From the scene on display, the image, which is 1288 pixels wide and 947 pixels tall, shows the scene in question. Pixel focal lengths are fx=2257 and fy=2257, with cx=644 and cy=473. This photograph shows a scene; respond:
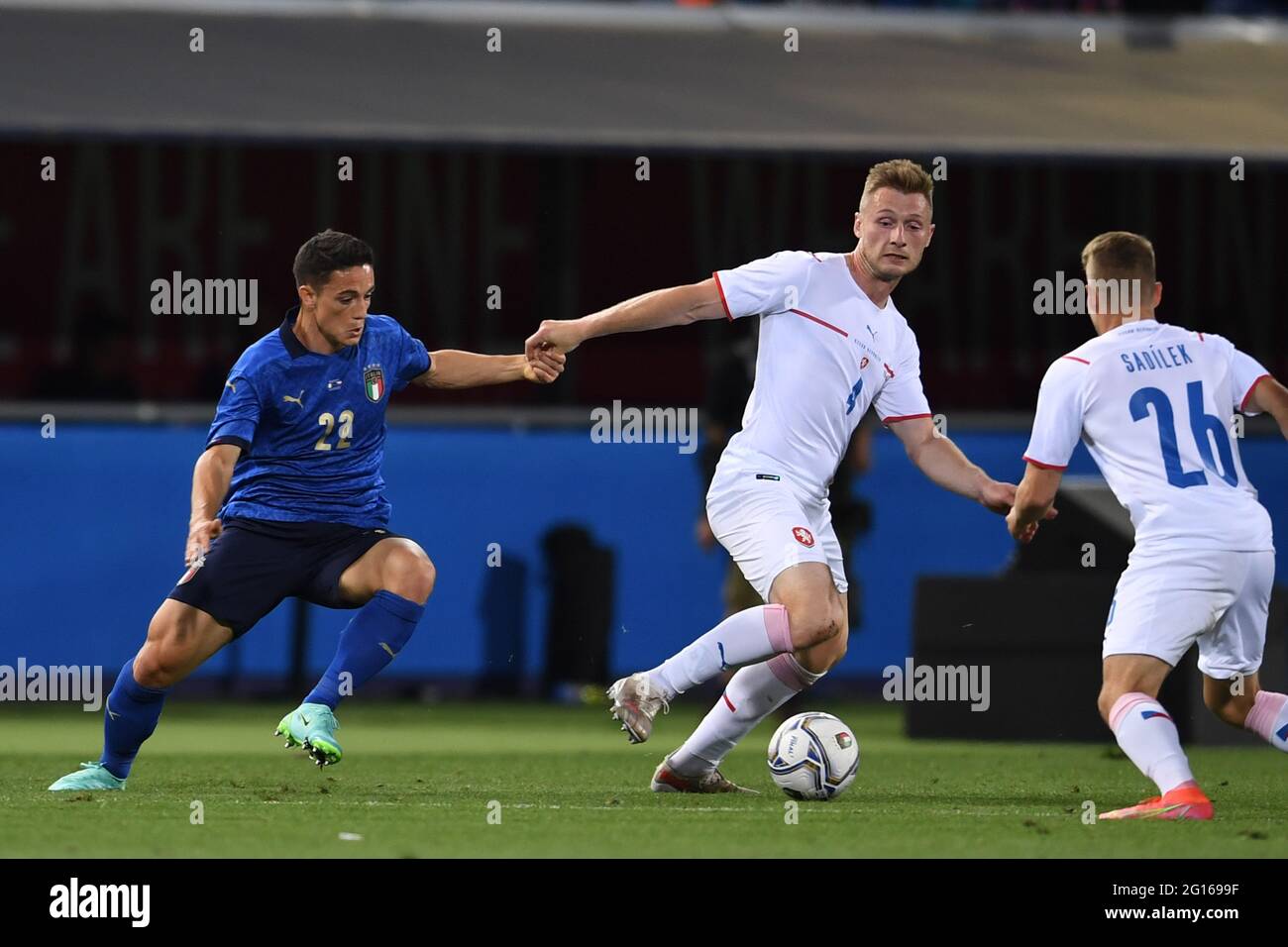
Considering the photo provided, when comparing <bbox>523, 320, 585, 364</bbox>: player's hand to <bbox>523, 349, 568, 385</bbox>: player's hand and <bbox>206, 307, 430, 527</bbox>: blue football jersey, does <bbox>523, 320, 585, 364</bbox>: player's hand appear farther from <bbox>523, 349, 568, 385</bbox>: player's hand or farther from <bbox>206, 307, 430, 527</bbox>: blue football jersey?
<bbox>206, 307, 430, 527</bbox>: blue football jersey

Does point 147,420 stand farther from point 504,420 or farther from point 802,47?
point 802,47

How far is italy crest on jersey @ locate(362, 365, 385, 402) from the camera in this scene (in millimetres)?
7816

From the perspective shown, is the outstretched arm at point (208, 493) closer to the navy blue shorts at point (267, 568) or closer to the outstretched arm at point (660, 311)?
the navy blue shorts at point (267, 568)

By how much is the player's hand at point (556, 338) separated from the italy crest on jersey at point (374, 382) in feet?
1.84

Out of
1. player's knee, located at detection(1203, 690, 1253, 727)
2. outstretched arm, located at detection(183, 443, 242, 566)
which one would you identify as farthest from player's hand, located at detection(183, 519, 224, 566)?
player's knee, located at detection(1203, 690, 1253, 727)

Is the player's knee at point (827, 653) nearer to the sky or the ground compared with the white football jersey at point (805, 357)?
nearer to the ground

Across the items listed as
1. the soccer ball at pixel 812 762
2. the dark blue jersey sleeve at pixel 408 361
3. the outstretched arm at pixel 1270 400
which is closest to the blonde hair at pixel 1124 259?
the outstretched arm at pixel 1270 400

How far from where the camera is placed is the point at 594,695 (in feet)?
43.5

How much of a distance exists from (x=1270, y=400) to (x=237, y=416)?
11.0 ft

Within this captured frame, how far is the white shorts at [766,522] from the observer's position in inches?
288

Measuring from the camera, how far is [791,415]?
7484 mm

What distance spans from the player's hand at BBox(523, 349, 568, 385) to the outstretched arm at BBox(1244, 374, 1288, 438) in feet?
7.44

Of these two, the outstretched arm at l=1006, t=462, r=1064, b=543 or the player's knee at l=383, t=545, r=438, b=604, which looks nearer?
the outstretched arm at l=1006, t=462, r=1064, b=543
